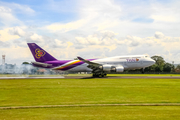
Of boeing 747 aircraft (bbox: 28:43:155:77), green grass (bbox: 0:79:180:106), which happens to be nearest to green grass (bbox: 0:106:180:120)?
green grass (bbox: 0:79:180:106)

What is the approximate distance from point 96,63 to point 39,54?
15.9 m

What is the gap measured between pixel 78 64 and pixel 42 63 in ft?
30.9

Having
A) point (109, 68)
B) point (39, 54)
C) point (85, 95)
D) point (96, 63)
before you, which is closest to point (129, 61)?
point (109, 68)

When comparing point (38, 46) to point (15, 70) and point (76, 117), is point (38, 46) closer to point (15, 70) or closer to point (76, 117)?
point (15, 70)

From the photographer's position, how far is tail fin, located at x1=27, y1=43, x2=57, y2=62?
48000mm

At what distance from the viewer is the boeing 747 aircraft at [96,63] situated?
4450 centimetres

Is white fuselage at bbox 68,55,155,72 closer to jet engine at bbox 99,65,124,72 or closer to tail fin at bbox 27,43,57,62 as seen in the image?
jet engine at bbox 99,65,124,72

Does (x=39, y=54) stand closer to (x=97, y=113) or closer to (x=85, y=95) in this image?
(x=85, y=95)

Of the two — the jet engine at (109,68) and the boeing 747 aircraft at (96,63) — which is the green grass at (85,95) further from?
the boeing 747 aircraft at (96,63)

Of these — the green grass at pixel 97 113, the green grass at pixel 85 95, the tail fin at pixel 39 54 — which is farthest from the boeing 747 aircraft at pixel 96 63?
the green grass at pixel 97 113

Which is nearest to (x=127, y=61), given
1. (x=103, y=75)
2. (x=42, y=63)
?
(x=103, y=75)

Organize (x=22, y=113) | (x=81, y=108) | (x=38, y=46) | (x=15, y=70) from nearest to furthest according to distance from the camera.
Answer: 1. (x=22, y=113)
2. (x=81, y=108)
3. (x=38, y=46)
4. (x=15, y=70)

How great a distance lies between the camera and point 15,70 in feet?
245

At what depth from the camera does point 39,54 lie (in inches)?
1890
